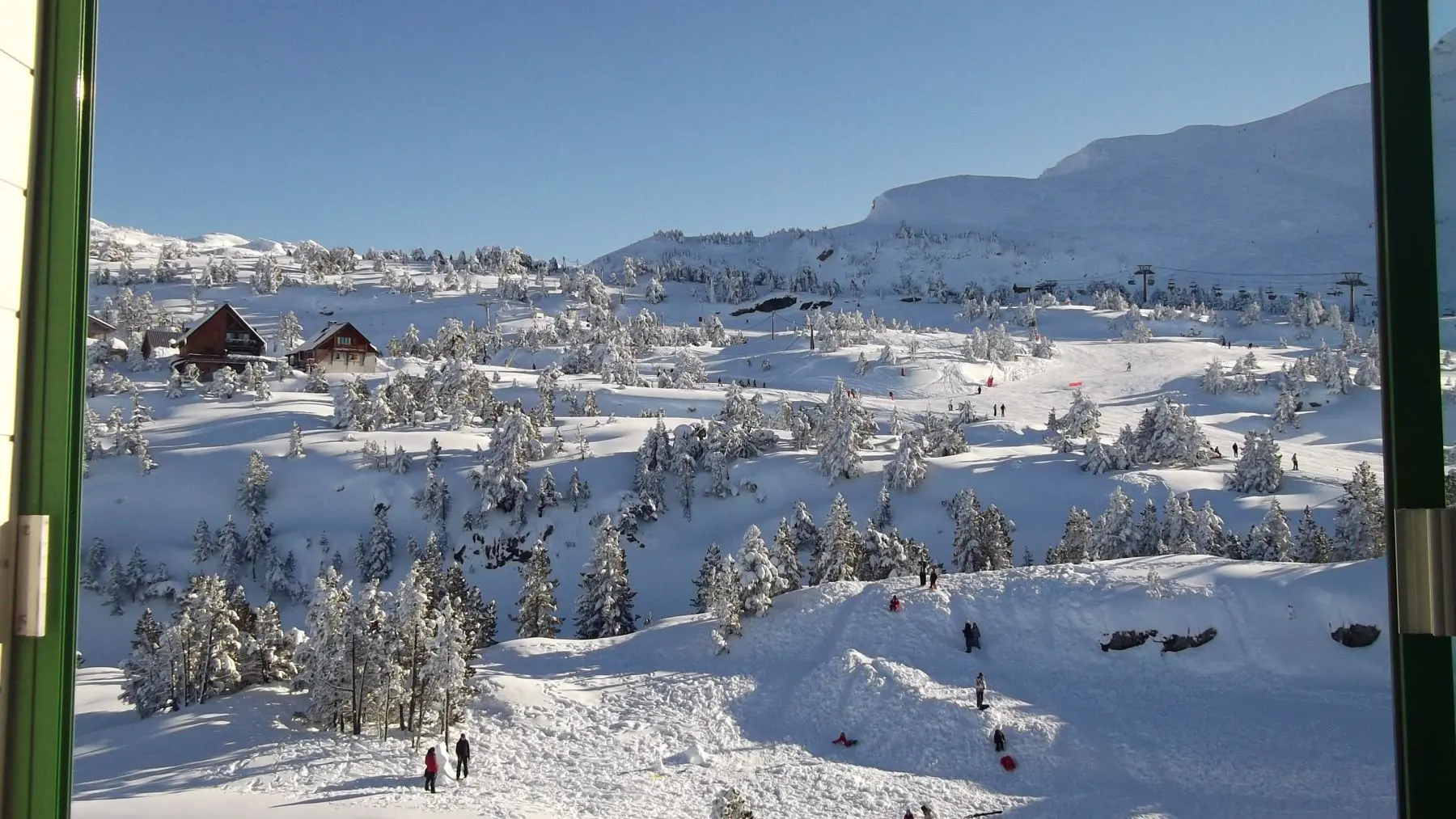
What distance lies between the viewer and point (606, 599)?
31672mm

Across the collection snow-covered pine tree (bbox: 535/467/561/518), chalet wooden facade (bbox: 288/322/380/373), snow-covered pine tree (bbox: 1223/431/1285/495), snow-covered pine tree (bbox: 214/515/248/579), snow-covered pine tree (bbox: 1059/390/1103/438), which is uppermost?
chalet wooden facade (bbox: 288/322/380/373)

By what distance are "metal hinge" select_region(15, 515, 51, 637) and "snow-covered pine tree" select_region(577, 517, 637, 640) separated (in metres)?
30.2

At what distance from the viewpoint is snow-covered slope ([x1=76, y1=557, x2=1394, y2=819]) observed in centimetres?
1603

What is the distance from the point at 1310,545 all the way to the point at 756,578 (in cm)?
1995

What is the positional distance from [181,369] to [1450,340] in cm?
7070

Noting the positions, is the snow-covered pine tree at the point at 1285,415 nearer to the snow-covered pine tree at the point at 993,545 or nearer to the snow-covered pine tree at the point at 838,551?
the snow-covered pine tree at the point at 993,545

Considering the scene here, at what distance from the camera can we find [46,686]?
7.07 ft

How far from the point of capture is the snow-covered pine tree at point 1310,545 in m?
30.0

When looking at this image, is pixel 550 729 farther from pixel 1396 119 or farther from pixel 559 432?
pixel 559 432

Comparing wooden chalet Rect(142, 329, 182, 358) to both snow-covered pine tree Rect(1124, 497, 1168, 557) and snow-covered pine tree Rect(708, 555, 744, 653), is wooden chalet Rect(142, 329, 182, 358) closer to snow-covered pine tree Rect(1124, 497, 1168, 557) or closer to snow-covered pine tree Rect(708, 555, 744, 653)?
snow-covered pine tree Rect(708, 555, 744, 653)

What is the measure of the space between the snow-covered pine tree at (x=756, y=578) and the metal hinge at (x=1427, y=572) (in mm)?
25407

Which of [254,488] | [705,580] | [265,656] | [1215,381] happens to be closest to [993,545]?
[705,580]

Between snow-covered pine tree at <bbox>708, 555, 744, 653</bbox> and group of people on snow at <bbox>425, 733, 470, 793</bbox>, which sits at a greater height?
snow-covered pine tree at <bbox>708, 555, 744, 653</bbox>

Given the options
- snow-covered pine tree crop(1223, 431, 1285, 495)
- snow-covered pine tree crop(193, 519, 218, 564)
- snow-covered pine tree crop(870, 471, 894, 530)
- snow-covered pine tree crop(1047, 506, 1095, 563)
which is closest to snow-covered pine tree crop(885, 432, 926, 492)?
snow-covered pine tree crop(870, 471, 894, 530)
